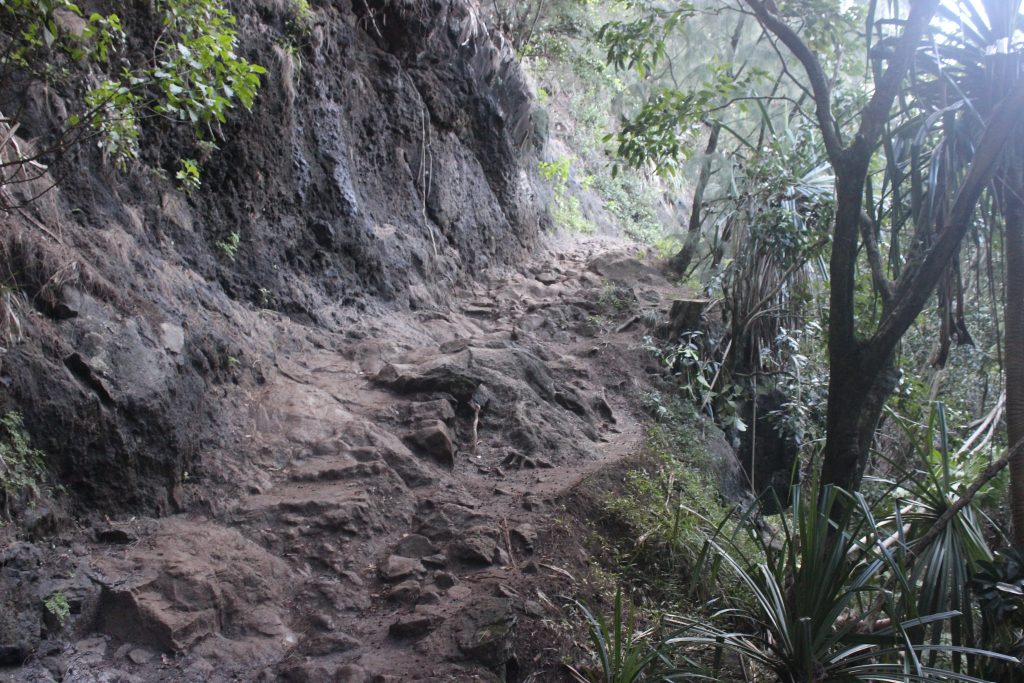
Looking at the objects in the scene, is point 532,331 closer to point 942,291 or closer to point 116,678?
point 942,291

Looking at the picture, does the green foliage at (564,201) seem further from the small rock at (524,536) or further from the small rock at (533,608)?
the small rock at (533,608)

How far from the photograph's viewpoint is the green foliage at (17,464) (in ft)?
11.0

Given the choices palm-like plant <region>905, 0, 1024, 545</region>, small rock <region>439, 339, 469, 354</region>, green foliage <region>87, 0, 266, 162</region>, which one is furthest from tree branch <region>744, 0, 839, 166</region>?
small rock <region>439, 339, 469, 354</region>

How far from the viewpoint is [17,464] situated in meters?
3.47

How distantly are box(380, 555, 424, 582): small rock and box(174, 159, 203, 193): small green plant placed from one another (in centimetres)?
371

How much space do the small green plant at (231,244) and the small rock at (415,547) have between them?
333 cm

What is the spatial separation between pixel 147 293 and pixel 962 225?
485 centimetres

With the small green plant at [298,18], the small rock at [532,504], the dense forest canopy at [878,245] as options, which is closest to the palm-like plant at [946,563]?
the dense forest canopy at [878,245]

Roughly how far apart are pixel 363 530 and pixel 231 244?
129 inches

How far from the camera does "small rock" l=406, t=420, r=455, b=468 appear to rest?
227 inches

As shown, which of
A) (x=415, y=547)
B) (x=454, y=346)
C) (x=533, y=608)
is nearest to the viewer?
(x=533, y=608)

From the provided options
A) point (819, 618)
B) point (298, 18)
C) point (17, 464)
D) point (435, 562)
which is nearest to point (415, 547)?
point (435, 562)

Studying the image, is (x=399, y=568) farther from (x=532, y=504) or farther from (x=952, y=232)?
(x=952, y=232)

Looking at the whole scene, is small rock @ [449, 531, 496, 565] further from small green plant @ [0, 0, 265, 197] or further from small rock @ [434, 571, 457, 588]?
small green plant @ [0, 0, 265, 197]
